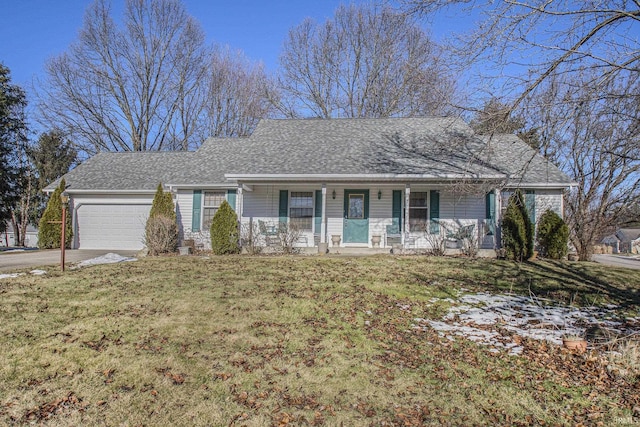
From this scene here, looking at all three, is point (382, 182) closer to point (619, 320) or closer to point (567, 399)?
point (619, 320)

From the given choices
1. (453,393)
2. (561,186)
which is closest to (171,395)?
(453,393)

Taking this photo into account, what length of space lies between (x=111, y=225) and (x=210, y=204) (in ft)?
15.0

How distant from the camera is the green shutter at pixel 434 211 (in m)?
13.7

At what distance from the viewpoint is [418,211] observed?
14000 millimetres

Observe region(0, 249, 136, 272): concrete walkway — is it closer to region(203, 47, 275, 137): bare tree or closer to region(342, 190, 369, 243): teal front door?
region(342, 190, 369, 243): teal front door

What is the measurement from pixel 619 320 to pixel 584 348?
181cm

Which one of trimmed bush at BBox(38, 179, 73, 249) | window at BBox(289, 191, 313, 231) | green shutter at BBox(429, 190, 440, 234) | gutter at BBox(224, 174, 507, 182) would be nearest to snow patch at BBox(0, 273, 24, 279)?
gutter at BBox(224, 174, 507, 182)

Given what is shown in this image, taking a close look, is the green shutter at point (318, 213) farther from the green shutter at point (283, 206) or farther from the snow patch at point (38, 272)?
the snow patch at point (38, 272)

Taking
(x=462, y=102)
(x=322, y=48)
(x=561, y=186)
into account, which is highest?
(x=322, y=48)

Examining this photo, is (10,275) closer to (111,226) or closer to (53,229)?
(111,226)

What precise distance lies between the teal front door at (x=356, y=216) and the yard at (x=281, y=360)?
6473 mm

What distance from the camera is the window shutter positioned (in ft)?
45.5

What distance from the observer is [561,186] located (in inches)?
504

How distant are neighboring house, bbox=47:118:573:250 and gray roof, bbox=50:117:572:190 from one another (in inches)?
1.6
